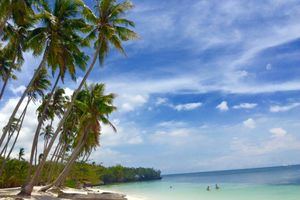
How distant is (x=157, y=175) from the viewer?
157375 millimetres

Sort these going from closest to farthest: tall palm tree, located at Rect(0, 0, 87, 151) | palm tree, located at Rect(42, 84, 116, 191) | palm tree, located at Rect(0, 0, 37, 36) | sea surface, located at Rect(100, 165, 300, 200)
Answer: palm tree, located at Rect(0, 0, 37, 36) → tall palm tree, located at Rect(0, 0, 87, 151) → palm tree, located at Rect(42, 84, 116, 191) → sea surface, located at Rect(100, 165, 300, 200)

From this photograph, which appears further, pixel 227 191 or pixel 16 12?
pixel 227 191

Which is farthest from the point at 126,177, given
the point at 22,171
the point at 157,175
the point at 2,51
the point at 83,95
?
the point at 2,51

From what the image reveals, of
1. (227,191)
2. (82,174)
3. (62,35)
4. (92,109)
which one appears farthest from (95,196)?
(82,174)

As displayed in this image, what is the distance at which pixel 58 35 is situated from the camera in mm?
19984

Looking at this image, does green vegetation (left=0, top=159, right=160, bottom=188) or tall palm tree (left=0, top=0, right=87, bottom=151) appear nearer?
→ tall palm tree (left=0, top=0, right=87, bottom=151)

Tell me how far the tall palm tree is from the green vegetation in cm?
2016

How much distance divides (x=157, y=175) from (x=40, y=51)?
141 meters

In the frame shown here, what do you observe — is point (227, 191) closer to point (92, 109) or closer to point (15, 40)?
point (92, 109)

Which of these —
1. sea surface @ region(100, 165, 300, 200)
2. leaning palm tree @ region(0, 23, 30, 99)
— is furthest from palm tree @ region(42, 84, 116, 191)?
sea surface @ region(100, 165, 300, 200)

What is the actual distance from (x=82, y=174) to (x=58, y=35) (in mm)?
47237

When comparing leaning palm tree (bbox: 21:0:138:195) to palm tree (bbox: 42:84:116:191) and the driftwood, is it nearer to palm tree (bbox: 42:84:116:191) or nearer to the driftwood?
the driftwood

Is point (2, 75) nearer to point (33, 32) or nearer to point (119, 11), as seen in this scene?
point (33, 32)

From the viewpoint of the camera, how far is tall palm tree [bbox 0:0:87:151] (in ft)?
65.0
